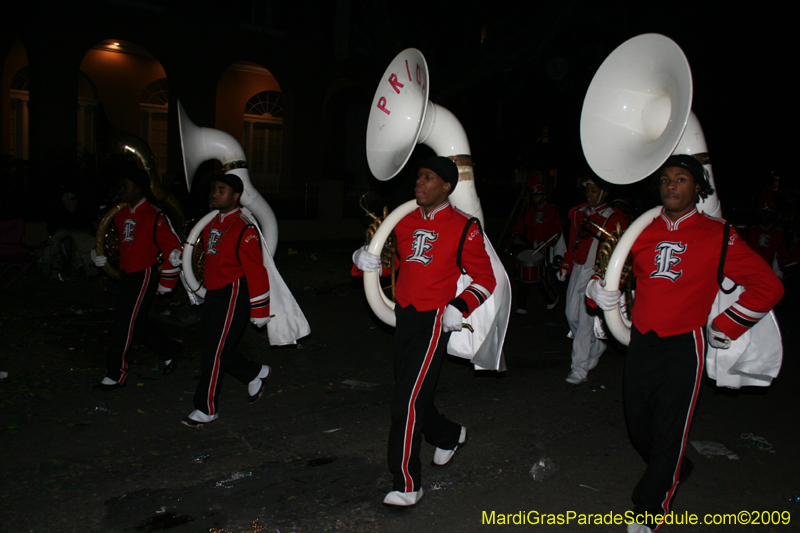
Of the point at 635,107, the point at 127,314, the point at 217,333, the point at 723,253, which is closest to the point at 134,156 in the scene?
the point at 127,314

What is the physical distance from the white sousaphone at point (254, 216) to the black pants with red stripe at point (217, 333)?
1.32 feet

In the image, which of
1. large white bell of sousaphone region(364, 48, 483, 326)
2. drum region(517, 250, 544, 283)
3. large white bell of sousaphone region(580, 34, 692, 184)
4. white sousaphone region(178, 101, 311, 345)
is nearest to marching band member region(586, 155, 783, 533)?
large white bell of sousaphone region(580, 34, 692, 184)

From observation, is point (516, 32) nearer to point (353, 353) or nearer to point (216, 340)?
point (353, 353)

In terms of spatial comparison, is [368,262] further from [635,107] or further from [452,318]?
[635,107]

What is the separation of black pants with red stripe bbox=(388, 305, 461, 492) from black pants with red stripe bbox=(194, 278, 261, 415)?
1571 mm

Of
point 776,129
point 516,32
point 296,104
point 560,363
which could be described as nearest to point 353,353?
point 560,363

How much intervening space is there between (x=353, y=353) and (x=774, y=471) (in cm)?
414

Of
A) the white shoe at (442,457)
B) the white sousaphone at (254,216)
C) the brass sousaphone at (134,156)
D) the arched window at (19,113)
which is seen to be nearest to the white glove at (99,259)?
the white sousaphone at (254,216)

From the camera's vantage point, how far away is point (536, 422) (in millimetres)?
5066

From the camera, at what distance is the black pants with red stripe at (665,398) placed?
3303mm

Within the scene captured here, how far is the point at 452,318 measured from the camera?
140 inches

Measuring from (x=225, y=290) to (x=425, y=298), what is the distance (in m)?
1.82

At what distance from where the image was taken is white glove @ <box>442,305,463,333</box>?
3.57 m

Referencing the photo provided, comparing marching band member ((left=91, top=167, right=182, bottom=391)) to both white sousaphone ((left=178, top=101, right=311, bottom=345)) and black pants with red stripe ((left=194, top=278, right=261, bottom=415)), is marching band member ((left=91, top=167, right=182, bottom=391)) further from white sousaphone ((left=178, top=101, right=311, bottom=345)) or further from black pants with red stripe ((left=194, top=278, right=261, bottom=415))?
black pants with red stripe ((left=194, top=278, right=261, bottom=415))
